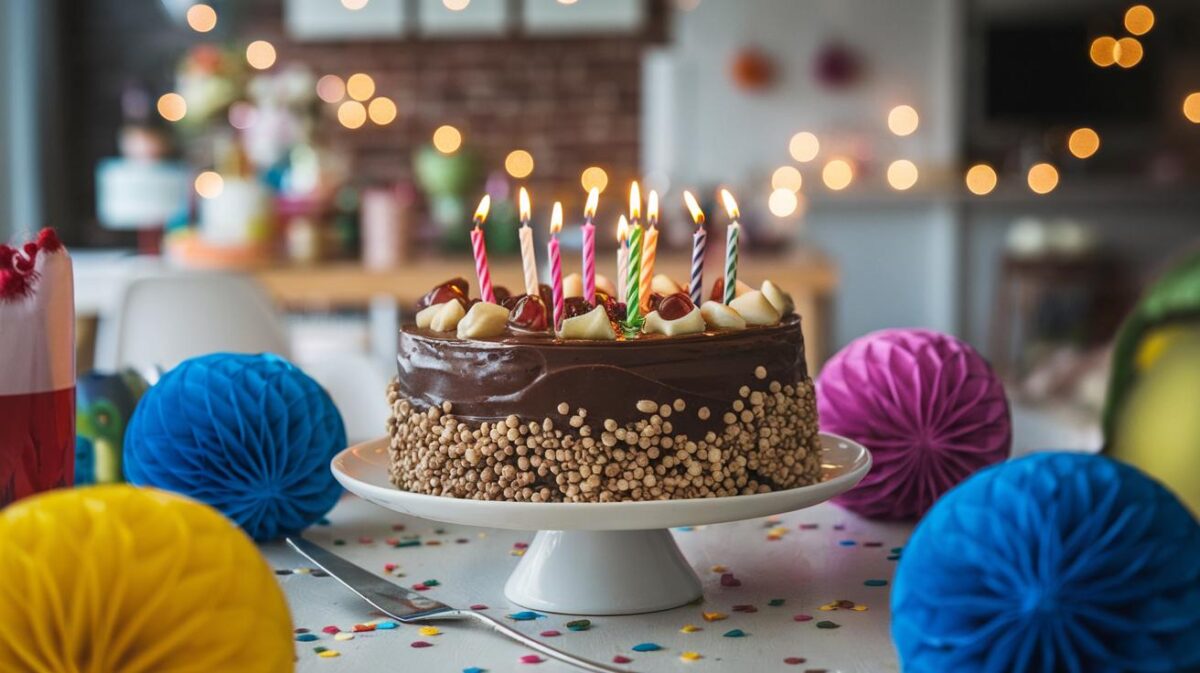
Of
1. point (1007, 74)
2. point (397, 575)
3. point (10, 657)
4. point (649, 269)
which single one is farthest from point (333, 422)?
point (1007, 74)

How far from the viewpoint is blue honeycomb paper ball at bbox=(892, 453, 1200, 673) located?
0.62 metres

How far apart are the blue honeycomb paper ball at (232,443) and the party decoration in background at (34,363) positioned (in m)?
0.14

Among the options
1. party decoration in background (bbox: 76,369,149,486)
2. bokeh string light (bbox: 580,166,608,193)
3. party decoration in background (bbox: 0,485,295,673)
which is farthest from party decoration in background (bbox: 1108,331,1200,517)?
bokeh string light (bbox: 580,166,608,193)

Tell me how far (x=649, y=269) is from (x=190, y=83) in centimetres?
264

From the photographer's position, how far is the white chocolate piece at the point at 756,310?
947 millimetres

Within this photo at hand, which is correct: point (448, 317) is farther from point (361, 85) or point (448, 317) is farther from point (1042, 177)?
point (1042, 177)

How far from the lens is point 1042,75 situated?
6.30 m

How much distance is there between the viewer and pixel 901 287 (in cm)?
645

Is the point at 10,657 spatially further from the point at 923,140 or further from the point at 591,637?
the point at 923,140

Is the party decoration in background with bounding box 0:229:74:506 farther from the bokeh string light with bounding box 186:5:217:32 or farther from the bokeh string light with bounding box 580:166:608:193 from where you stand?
the bokeh string light with bounding box 186:5:217:32

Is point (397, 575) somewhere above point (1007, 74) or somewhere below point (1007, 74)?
below

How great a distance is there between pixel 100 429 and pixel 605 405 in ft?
1.81

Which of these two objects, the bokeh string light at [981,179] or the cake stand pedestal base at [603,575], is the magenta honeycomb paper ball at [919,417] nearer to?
the cake stand pedestal base at [603,575]

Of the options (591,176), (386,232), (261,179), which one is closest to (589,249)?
(386,232)
